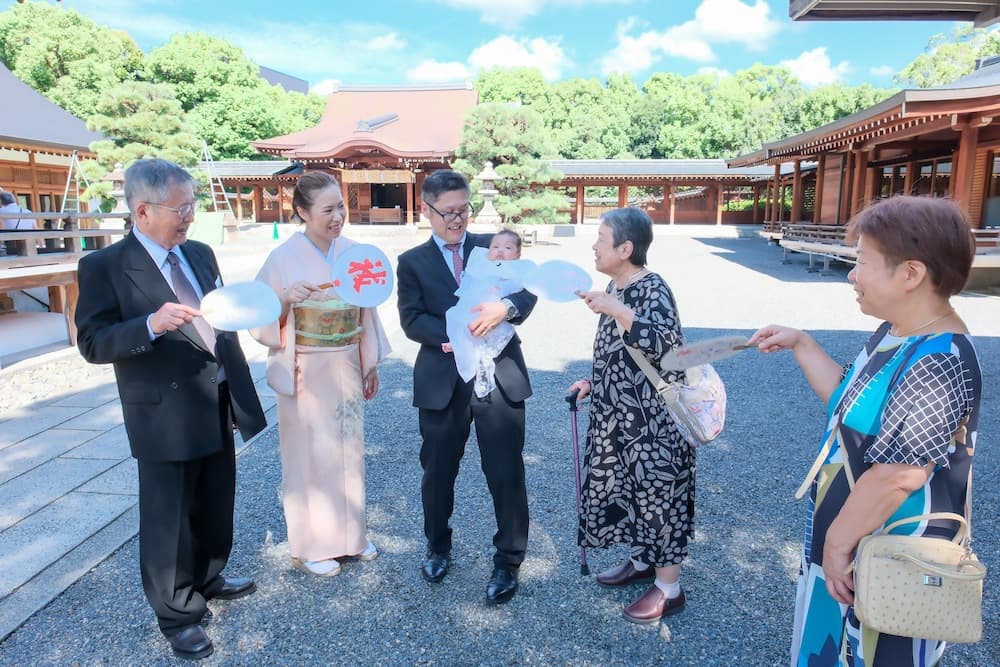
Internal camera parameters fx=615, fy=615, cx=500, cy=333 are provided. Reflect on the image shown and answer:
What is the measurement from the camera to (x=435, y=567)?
8.49 ft

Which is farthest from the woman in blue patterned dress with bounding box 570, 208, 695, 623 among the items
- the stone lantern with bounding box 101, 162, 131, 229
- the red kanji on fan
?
the stone lantern with bounding box 101, 162, 131, 229

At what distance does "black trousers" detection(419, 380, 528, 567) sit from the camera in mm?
2402

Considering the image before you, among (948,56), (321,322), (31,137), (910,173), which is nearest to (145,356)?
(321,322)

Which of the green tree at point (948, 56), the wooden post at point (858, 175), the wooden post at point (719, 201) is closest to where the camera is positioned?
the wooden post at point (858, 175)

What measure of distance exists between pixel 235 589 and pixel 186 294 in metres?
1.21

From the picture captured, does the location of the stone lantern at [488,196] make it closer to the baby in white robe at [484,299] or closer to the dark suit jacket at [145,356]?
the baby in white robe at [484,299]

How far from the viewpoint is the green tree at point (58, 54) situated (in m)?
25.2

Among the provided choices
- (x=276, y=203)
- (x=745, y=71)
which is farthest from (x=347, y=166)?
(x=745, y=71)

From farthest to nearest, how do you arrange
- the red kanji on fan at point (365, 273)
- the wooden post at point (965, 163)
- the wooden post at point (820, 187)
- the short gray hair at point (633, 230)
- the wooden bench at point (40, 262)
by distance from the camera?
the wooden post at point (820, 187), the wooden post at point (965, 163), the wooden bench at point (40, 262), the red kanji on fan at point (365, 273), the short gray hair at point (633, 230)

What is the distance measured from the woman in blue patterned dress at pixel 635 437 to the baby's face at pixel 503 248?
0.30 meters

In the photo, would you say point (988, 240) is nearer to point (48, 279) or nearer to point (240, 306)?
point (240, 306)

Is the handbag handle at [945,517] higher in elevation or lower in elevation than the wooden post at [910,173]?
lower

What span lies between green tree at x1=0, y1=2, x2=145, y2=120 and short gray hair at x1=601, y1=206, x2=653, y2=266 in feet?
94.8

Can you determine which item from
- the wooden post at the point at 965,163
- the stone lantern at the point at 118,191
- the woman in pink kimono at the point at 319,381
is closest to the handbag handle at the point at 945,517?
the woman in pink kimono at the point at 319,381
